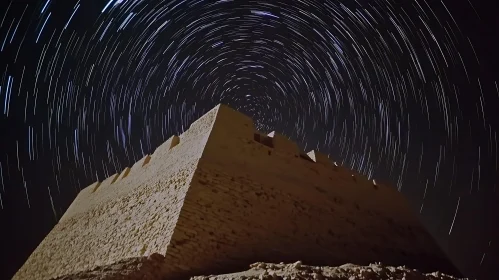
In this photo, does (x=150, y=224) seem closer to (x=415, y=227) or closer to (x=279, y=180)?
(x=279, y=180)

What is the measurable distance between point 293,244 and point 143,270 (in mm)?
3527

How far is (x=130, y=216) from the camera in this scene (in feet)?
27.9

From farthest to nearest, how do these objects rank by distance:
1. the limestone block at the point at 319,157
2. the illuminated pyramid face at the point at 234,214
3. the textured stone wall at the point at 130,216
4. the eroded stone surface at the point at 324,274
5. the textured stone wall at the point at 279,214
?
the limestone block at the point at 319,157
the textured stone wall at the point at 130,216
the illuminated pyramid face at the point at 234,214
the textured stone wall at the point at 279,214
the eroded stone surface at the point at 324,274

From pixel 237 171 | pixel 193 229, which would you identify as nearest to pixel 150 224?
pixel 193 229

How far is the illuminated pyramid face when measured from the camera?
6.72 metres

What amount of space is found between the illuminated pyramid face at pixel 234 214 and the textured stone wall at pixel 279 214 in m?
0.03

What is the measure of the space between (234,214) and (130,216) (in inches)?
114

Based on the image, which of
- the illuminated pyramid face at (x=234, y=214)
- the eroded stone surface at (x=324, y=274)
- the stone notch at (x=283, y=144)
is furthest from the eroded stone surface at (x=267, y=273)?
the stone notch at (x=283, y=144)

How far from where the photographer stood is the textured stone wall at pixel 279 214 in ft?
21.7

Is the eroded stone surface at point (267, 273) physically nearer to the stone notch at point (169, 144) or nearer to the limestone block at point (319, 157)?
the stone notch at point (169, 144)

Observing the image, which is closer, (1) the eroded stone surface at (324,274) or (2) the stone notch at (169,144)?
(1) the eroded stone surface at (324,274)

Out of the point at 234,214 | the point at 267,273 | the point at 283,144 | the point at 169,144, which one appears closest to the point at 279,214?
the point at 234,214

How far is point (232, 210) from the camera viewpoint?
290 inches

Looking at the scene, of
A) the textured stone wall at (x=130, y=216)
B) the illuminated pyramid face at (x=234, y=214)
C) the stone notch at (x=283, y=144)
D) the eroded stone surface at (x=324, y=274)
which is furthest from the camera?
Answer: the stone notch at (x=283, y=144)
